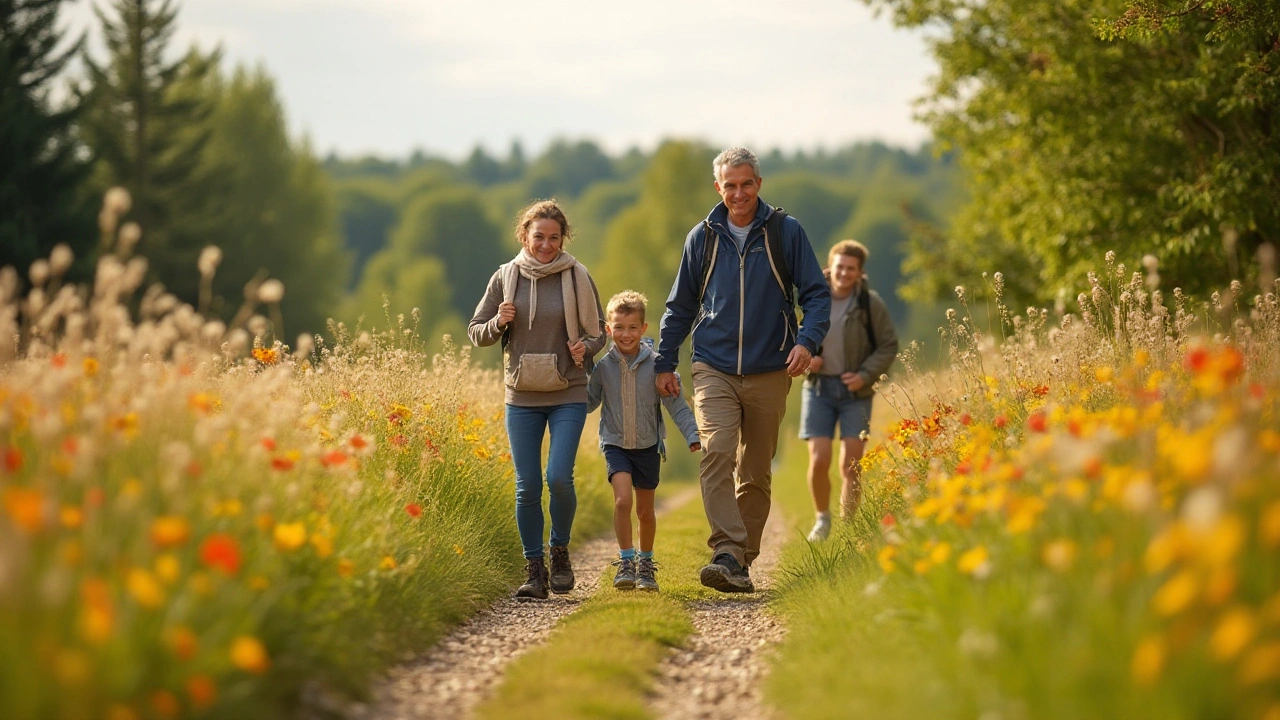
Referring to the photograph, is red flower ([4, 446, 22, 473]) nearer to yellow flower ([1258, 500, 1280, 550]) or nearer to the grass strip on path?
the grass strip on path

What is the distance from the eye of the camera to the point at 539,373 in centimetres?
758

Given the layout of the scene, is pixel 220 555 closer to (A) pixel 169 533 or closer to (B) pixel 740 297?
(A) pixel 169 533

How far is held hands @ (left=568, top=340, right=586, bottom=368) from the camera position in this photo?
25.0 ft

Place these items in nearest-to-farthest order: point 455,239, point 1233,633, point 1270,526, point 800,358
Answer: point 1233,633 → point 1270,526 → point 800,358 → point 455,239

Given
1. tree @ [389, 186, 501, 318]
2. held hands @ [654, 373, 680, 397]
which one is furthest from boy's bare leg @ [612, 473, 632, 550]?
tree @ [389, 186, 501, 318]

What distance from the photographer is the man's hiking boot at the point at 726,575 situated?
765cm

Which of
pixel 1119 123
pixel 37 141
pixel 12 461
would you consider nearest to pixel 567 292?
pixel 12 461

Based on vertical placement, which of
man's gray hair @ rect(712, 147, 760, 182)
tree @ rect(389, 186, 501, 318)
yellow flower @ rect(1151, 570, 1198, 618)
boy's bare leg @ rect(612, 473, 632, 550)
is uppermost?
tree @ rect(389, 186, 501, 318)

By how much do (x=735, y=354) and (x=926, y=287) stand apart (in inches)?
655

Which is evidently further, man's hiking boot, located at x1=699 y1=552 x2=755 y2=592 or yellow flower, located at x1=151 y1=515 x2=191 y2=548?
man's hiking boot, located at x1=699 y1=552 x2=755 y2=592

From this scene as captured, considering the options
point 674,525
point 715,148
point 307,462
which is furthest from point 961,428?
point 715,148

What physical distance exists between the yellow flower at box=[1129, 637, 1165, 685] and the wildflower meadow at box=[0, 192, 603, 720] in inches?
97.0

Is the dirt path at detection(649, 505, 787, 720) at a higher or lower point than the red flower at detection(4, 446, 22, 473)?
lower

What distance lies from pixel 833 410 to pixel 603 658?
16.5ft
